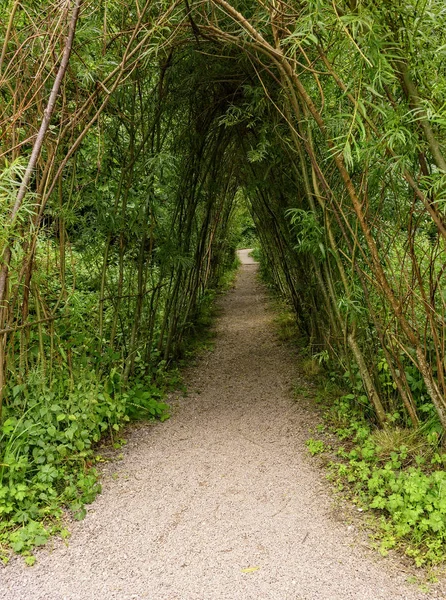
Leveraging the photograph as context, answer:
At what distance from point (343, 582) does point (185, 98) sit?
3.25 metres

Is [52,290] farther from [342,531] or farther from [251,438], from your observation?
[342,531]

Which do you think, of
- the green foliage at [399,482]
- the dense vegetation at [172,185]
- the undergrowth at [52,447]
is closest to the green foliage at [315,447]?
the green foliage at [399,482]

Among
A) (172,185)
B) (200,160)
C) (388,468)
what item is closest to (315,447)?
(388,468)

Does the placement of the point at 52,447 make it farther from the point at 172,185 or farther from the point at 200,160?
the point at 200,160

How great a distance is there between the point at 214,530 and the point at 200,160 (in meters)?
3.02

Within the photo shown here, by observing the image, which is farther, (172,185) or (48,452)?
(172,185)

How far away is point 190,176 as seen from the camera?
4152 mm

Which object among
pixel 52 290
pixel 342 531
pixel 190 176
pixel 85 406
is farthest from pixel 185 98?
pixel 342 531

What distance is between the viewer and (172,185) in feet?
12.5

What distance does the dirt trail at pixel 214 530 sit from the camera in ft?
5.99

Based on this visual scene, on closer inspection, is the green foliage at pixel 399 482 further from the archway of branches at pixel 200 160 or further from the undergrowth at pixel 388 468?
the archway of branches at pixel 200 160

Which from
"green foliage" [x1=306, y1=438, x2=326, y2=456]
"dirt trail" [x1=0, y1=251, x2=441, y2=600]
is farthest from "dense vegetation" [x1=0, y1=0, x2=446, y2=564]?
"green foliage" [x1=306, y1=438, x2=326, y2=456]

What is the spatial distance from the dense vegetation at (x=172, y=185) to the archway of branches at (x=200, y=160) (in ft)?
0.05

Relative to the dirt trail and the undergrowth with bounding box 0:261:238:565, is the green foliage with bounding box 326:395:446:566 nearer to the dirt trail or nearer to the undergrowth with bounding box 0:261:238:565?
the dirt trail
